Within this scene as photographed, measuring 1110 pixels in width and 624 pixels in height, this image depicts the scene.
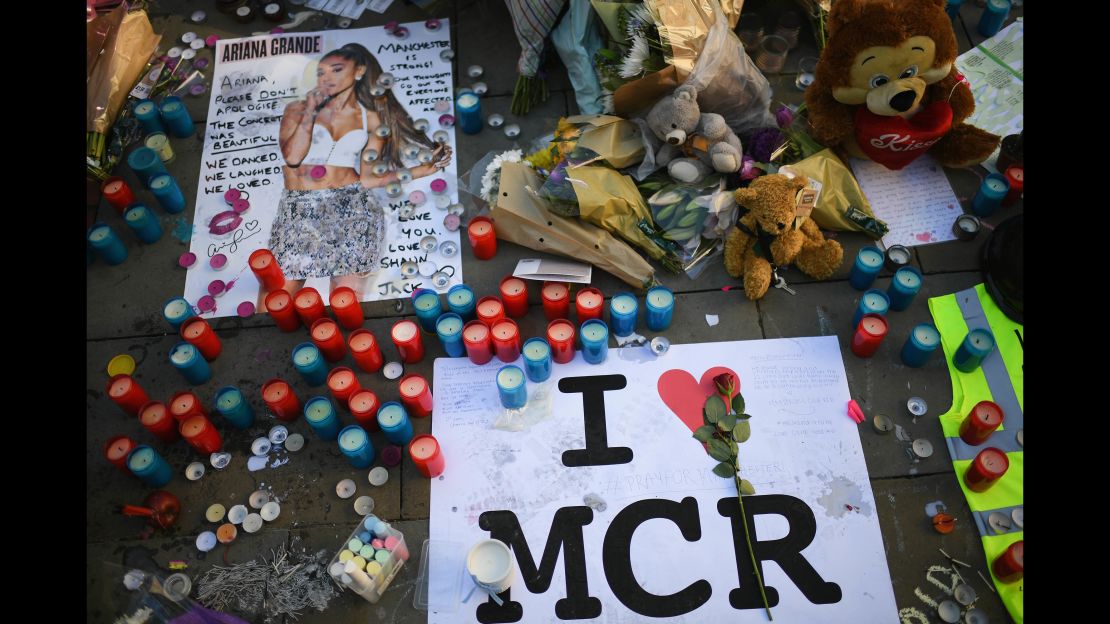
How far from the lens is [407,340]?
2.87m

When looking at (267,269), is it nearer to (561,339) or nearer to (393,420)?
(393,420)

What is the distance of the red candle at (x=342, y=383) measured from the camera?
2762 millimetres

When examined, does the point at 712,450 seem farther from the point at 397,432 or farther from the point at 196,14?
the point at 196,14

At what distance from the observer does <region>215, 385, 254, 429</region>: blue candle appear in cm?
276

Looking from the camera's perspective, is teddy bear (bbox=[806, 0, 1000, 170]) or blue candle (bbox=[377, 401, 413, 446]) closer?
blue candle (bbox=[377, 401, 413, 446])

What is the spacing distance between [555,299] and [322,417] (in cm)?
90

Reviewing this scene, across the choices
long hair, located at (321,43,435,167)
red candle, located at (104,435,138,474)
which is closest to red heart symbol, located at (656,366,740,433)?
long hair, located at (321,43,435,167)

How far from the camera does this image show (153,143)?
3518 millimetres

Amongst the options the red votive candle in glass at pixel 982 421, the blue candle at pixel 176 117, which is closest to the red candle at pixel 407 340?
the blue candle at pixel 176 117

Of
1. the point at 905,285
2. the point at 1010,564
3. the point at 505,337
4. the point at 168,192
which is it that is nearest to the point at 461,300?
the point at 505,337

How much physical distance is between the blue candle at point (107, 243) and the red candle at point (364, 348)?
111 centimetres

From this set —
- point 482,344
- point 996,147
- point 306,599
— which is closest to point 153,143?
point 482,344

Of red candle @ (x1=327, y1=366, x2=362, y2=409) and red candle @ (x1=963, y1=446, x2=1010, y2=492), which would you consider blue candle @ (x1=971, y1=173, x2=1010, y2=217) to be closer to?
red candle @ (x1=963, y1=446, x2=1010, y2=492)

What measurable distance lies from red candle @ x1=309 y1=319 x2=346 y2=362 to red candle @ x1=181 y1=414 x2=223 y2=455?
0.45m
